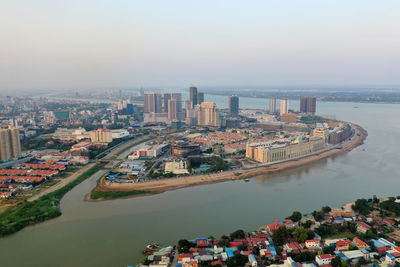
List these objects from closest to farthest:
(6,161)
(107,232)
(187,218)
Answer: (107,232), (187,218), (6,161)

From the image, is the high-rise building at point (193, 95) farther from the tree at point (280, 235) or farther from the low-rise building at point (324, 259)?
the low-rise building at point (324, 259)

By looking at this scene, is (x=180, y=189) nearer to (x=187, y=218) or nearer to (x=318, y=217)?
(x=187, y=218)

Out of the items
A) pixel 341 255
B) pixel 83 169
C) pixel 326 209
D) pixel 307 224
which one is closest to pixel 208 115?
pixel 83 169

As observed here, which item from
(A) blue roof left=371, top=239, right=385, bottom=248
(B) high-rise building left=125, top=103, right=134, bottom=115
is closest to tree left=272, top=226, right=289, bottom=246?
(A) blue roof left=371, top=239, right=385, bottom=248

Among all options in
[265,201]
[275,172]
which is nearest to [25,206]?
[265,201]

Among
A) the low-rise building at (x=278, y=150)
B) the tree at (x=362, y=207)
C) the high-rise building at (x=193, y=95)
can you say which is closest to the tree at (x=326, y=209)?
the tree at (x=362, y=207)
